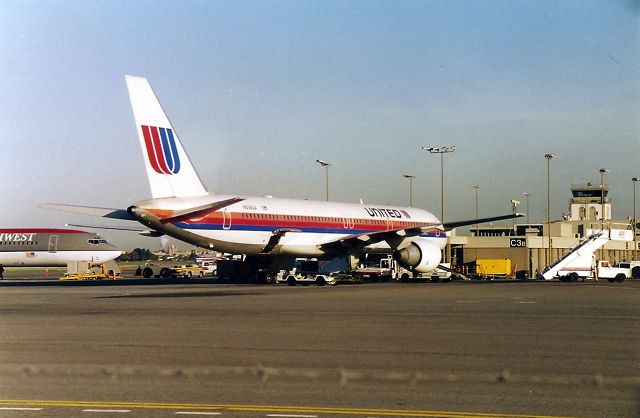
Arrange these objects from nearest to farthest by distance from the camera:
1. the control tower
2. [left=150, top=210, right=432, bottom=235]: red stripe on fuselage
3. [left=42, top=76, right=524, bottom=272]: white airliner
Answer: [left=42, top=76, right=524, bottom=272]: white airliner, [left=150, top=210, right=432, bottom=235]: red stripe on fuselage, the control tower

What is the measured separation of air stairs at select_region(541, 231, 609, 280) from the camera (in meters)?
59.9

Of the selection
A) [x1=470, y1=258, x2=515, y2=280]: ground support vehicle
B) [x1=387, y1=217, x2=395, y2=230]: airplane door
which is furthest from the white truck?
[x1=470, y1=258, x2=515, y2=280]: ground support vehicle

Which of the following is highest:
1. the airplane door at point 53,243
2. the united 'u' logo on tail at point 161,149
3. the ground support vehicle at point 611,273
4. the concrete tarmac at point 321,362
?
the united 'u' logo on tail at point 161,149

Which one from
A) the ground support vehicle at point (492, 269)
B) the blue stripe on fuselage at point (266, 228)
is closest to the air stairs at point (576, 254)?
the blue stripe on fuselage at point (266, 228)

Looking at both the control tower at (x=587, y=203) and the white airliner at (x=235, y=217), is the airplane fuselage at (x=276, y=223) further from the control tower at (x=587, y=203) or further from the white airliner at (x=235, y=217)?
the control tower at (x=587, y=203)

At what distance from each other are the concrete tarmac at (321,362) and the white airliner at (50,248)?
4605cm

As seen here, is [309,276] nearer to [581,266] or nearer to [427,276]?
[427,276]

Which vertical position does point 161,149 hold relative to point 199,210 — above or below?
above

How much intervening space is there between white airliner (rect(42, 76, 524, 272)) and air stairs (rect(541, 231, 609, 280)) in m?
8.43

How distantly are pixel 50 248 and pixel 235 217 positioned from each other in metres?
29.9

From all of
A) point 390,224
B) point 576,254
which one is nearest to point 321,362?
point 390,224

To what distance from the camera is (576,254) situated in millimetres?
60469

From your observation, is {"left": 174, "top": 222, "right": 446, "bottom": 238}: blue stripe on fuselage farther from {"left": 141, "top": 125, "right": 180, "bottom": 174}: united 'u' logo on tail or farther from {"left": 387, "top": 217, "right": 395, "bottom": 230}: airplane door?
{"left": 141, "top": 125, "right": 180, "bottom": 174}: united 'u' logo on tail

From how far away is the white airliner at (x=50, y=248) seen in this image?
69875mm
